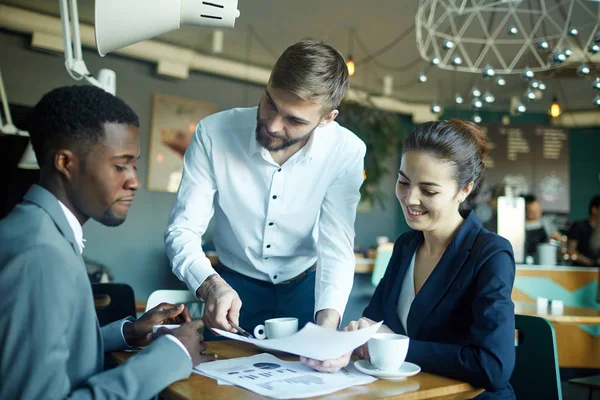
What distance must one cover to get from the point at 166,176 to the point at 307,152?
491 cm

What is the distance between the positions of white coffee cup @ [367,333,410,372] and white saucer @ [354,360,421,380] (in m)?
0.02

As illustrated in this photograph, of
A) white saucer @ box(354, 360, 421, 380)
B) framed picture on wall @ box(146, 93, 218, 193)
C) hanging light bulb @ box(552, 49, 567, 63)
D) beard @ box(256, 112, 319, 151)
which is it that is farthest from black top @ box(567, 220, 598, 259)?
white saucer @ box(354, 360, 421, 380)

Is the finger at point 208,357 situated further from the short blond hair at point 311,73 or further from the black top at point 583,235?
the black top at point 583,235

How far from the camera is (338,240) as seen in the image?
1.99 metres

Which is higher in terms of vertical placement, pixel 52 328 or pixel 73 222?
pixel 73 222

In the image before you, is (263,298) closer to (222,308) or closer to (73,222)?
(222,308)

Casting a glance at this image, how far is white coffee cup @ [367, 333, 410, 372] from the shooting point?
1308mm

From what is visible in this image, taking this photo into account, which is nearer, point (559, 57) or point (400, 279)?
point (400, 279)

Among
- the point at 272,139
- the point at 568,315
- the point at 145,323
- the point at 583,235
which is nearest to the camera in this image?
the point at 145,323

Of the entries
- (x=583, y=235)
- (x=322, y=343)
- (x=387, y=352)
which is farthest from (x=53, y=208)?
(x=583, y=235)

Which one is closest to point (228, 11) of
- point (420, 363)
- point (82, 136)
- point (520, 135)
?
point (82, 136)

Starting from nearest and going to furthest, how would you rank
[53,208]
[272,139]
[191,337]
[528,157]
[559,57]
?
[53,208] < [191,337] < [272,139] < [559,57] < [528,157]

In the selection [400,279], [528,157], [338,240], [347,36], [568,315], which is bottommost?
[568,315]

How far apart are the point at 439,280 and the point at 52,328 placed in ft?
3.43
